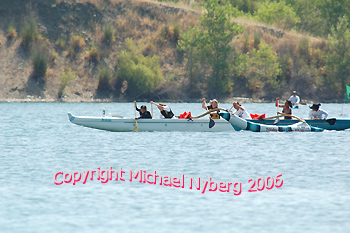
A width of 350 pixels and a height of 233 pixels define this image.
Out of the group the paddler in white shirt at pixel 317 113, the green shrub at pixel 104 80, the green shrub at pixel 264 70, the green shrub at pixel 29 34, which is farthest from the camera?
the green shrub at pixel 29 34

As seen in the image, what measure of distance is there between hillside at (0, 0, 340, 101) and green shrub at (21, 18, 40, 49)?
475 mm

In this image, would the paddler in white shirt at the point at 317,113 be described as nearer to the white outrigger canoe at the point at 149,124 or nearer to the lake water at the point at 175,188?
the lake water at the point at 175,188

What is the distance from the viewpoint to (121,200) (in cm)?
1293

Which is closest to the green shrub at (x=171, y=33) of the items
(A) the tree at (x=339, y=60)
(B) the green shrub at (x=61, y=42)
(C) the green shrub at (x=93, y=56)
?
(C) the green shrub at (x=93, y=56)

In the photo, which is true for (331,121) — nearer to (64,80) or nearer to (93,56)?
(64,80)

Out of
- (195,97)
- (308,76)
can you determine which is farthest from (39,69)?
(308,76)

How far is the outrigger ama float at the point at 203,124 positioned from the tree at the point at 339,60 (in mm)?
36712

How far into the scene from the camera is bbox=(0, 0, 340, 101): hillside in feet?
205

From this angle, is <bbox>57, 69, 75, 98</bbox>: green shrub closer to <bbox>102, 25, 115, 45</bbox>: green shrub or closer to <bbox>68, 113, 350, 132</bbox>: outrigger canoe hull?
<bbox>102, 25, 115, 45</bbox>: green shrub

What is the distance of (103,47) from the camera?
68.8 meters

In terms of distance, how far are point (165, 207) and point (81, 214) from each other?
1820mm

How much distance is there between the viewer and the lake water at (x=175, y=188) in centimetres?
1115

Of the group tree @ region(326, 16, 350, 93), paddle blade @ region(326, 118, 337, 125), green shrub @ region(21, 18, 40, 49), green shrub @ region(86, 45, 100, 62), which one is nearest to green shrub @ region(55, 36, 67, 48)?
green shrub @ region(21, 18, 40, 49)

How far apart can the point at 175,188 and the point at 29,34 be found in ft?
185
